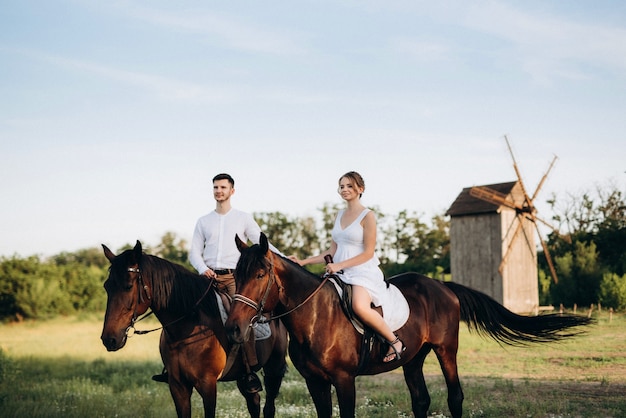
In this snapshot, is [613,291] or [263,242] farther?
[613,291]

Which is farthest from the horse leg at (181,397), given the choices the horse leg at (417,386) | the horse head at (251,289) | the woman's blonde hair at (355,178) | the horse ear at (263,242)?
the woman's blonde hair at (355,178)

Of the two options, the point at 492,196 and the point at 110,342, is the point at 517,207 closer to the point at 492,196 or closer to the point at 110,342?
the point at 492,196

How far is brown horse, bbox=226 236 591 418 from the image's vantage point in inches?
187

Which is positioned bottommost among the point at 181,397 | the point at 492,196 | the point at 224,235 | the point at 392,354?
the point at 181,397

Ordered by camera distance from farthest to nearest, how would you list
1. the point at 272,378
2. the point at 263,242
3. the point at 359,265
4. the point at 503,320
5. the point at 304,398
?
the point at 304,398
the point at 503,320
the point at 272,378
the point at 359,265
the point at 263,242

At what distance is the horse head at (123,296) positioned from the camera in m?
5.20

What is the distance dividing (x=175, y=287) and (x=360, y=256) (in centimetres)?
188

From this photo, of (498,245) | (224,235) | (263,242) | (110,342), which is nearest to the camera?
(263,242)

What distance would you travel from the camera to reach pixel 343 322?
5.44 m

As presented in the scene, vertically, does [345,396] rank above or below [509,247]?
below

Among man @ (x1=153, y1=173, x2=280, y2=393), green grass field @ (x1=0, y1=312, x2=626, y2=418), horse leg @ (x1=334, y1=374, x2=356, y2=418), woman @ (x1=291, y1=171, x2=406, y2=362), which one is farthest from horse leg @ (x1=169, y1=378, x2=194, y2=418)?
green grass field @ (x1=0, y1=312, x2=626, y2=418)

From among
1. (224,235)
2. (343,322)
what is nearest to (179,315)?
(224,235)

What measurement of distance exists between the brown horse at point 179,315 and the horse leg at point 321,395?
3.43ft

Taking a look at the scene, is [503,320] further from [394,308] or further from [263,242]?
[263,242]
